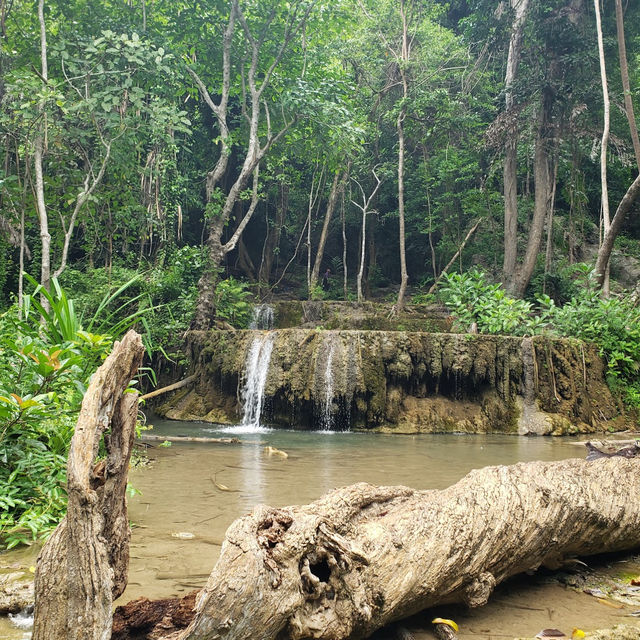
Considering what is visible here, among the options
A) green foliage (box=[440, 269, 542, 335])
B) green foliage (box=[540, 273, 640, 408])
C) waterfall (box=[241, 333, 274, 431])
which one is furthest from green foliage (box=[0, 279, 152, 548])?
green foliage (box=[540, 273, 640, 408])

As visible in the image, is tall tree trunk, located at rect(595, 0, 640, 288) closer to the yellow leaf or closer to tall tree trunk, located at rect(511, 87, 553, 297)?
tall tree trunk, located at rect(511, 87, 553, 297)

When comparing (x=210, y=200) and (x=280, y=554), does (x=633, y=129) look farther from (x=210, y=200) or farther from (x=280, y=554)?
(x=280, y=554)

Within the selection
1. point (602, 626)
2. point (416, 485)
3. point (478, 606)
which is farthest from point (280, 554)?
point (416, 485)

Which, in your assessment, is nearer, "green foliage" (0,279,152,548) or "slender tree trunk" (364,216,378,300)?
"green foliage" (0,279,152,548)

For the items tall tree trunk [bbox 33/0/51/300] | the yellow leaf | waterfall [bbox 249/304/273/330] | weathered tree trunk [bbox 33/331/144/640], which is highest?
tall tree trunk [bbox 33/0/51/300]

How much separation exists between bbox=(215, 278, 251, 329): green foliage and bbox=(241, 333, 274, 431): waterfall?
3.16 meters

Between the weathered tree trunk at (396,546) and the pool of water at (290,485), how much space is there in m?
0.18

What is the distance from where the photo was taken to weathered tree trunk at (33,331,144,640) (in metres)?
1.63

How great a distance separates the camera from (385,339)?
445 inches

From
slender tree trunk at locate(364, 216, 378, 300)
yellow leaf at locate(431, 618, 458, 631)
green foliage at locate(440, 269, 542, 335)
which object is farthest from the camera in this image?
slender tree trunk at locate(364, 216, 378, 300)

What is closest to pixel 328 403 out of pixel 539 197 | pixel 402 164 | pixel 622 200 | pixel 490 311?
pixel 490 311

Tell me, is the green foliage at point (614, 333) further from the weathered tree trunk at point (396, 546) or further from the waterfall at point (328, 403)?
the weathered tree trunk at point (396, 546)

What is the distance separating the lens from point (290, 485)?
4930 mm

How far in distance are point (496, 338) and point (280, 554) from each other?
1023 cm
